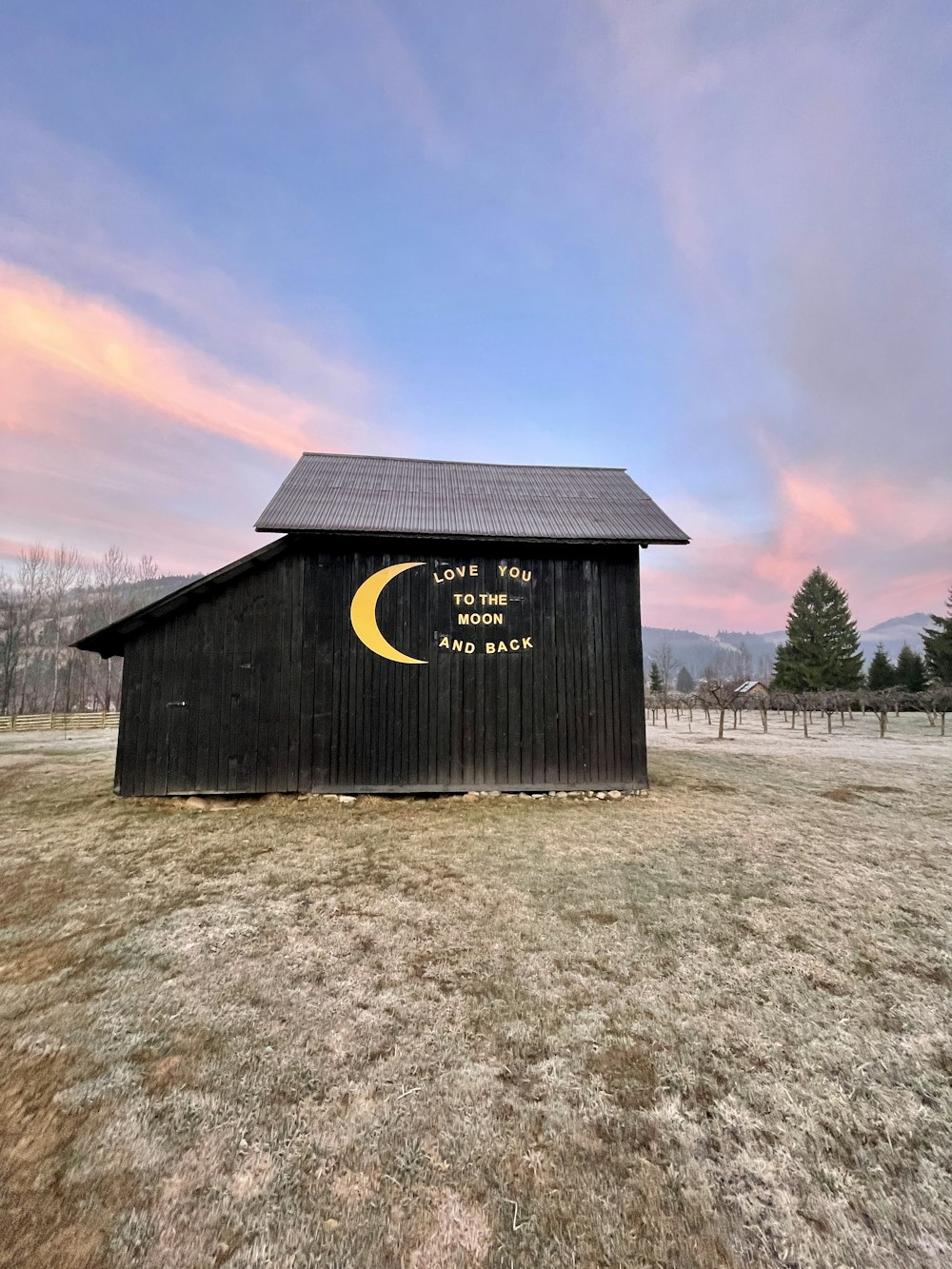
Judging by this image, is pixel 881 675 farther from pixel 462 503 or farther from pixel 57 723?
pixel 57 723

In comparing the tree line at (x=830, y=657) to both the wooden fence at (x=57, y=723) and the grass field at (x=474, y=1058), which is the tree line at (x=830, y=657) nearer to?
the grass field at (x=474, y=1058)

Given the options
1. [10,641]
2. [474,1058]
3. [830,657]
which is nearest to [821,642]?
[830,657]

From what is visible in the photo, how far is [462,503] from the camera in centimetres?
945

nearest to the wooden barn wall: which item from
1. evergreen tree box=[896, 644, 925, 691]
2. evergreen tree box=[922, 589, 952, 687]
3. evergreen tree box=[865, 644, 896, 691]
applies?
evergreen tree box=[922, 589, 952, 687]

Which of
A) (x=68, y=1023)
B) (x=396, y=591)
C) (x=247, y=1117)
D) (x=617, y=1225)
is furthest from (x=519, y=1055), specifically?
(x=396, y=591)

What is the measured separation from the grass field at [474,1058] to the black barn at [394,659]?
241 cm

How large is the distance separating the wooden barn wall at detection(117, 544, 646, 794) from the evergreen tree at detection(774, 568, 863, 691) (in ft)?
119

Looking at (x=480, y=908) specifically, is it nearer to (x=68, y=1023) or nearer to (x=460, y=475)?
(x=68, y=1023)

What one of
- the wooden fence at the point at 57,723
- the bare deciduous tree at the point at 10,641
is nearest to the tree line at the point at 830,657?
the wooden fence at the point at 57,723

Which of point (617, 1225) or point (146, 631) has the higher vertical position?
point (146, 631)

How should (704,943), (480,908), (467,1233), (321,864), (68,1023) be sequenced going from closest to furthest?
(467,1233), (68,1023), (704,943), (480,908), (321,864)

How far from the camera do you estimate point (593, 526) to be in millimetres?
8820

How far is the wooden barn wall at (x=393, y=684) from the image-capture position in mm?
7930

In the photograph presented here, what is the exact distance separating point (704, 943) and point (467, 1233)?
2.72 m
